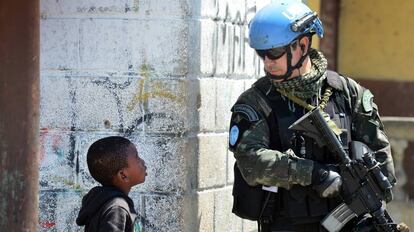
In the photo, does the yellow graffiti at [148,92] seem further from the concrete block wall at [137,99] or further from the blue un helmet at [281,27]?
the blue un helmet at [281,27]

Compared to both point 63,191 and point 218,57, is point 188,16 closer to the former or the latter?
point 218,57

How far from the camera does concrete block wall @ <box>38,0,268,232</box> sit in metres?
5.18

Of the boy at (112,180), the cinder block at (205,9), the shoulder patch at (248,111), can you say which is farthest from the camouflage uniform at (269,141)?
the cinder block at (205,9)

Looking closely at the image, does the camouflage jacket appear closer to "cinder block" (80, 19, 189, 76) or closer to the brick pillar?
"cinder block" (80, 19, 189, 76)

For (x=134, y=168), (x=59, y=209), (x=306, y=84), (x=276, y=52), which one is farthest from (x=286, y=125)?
(x=59, y=209)

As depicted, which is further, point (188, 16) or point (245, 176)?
point (188, 16)

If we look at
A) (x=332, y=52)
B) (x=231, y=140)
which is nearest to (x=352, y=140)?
(x=231, y=140)

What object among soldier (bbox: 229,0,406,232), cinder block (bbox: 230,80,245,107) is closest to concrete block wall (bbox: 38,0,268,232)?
cinder block (bbox: 230,80,245,107)

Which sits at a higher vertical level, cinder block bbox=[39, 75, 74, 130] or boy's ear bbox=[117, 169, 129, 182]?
cinder block bbox=[39, 75, 74, 130]

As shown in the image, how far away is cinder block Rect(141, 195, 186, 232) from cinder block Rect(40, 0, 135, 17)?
3.39 ft

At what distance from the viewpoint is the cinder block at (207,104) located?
17.3 ft

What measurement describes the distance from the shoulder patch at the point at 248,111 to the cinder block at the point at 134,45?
818 millimetres

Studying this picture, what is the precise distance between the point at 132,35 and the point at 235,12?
0.76 meters

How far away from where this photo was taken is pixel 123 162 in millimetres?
3963
